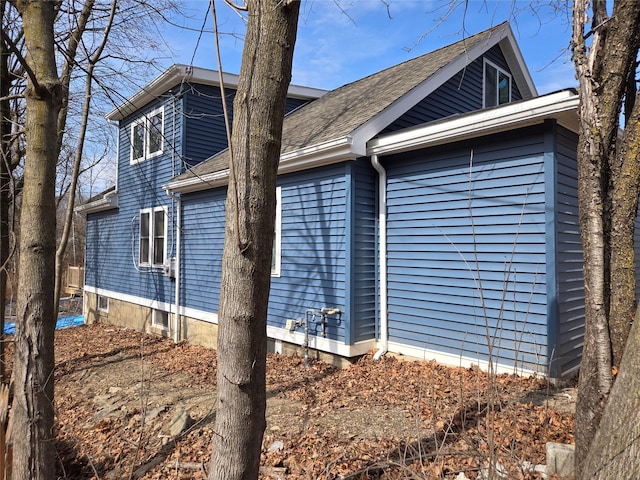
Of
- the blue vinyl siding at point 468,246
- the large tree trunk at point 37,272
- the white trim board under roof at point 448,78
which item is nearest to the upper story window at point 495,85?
the white trim board under roof at point 448,78

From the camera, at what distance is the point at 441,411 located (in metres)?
4.31

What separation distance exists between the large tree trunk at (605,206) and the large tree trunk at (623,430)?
3.12ft

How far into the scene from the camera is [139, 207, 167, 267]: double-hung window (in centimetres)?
1180

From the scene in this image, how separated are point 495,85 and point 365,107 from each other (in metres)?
4.06

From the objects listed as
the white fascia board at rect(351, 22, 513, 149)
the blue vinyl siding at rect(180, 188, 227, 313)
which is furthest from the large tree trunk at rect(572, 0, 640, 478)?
the blue vinyl siding at rect(180, 188, 227, 313)

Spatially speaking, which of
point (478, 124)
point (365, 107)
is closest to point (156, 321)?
point (365, 107)

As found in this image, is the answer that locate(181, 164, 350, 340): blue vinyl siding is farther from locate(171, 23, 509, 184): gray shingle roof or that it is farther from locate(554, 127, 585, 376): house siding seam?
locate(554, 127, 585, 376): house siding seam

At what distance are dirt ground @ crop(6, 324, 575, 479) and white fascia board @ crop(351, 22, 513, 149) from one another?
11.3 ft

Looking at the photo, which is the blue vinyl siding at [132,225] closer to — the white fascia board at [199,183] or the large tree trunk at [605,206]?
the white fascia board at [199,183]

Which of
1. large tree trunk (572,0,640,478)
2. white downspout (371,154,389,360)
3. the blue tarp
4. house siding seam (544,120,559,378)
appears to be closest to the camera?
large tree trunk (572,0,640,478)

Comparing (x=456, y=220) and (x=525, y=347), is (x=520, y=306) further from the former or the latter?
(x=456, y=220)

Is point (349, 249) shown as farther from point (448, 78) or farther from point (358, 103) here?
point (448, 78)

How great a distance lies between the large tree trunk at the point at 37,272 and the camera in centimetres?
386

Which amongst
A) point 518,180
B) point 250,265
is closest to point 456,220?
point 518,180
